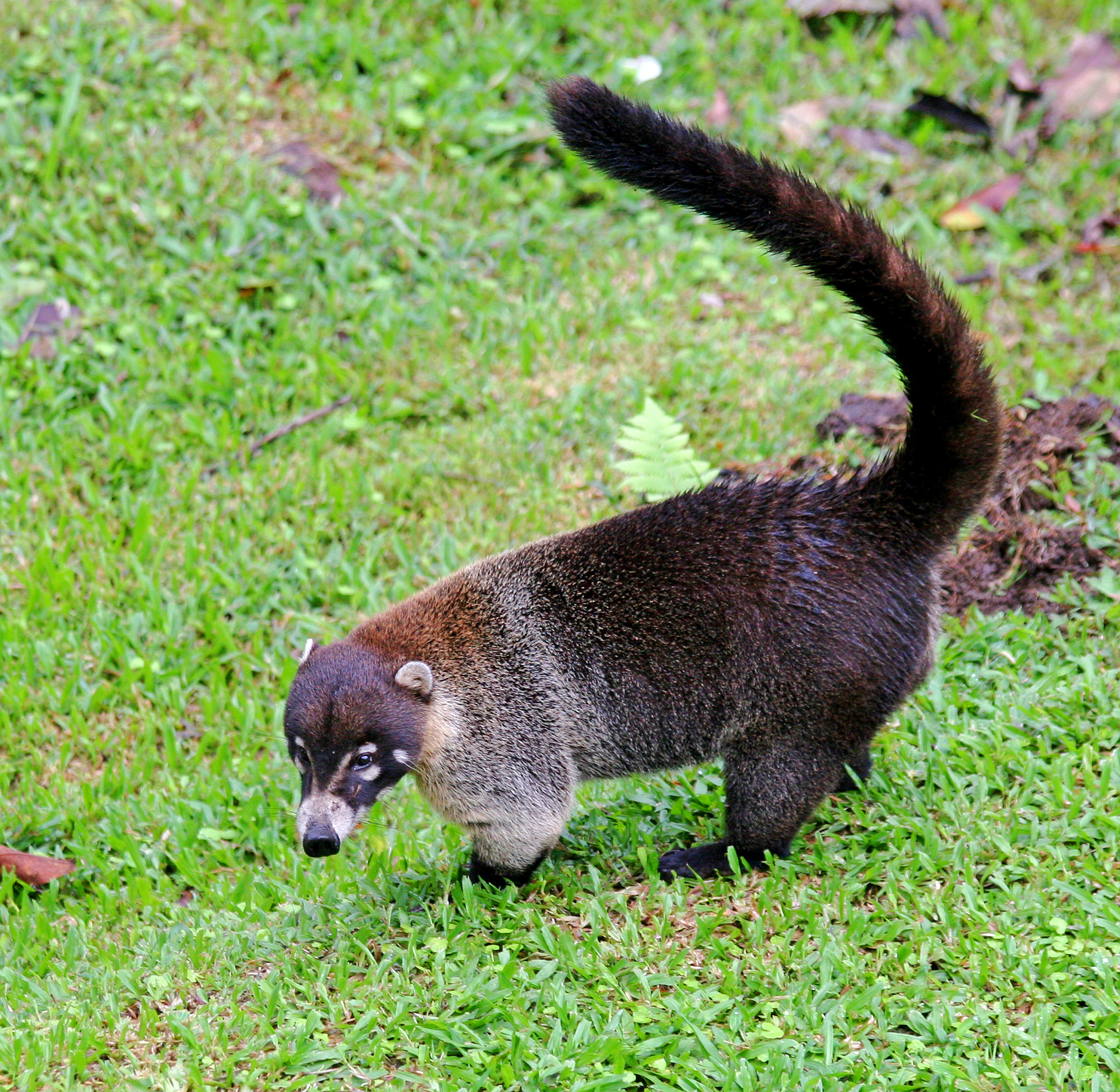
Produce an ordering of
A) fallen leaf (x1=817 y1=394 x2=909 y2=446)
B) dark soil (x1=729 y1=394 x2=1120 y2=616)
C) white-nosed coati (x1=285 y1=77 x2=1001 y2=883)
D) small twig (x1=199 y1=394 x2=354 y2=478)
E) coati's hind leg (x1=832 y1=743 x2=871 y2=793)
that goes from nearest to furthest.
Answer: white-nosed coati (x1=285 y1=77 x2=1001 y2=883) → coati's hind leg (x1=832 y1=743 x2=871 y2=793) → dark soil (x1=729 y1=394 x2=1120 y2=616) → fallen leaf (x1=817 y1=394 x2=909 y2=446) → small twig (x1=199 y1=394 x2=354 y2=478)

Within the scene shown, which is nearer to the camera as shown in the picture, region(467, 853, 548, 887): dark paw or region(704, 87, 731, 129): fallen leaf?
region(467, 853, 548, 887): dark paw

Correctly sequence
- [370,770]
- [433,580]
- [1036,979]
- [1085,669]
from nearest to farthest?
[1036,979], [370,770], [1085,669], [433,580]

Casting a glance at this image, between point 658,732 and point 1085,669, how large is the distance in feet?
5.24

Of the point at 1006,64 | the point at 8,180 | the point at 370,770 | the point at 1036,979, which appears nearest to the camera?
the point at 1036,979

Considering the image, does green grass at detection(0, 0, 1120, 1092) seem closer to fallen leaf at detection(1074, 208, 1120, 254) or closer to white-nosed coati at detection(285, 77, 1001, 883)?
fallen leaf at detection(1074, 208, 1120, 254)

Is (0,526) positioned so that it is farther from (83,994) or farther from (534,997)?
(534,997)

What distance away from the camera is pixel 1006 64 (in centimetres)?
780

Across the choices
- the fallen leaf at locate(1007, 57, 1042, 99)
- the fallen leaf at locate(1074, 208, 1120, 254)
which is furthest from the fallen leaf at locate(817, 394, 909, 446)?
the fallen leaf at locate(1007, 57, 1042, 99)

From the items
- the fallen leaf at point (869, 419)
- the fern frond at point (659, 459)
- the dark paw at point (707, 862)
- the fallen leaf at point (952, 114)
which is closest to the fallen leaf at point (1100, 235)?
the fallen leaf at point (952, 114)

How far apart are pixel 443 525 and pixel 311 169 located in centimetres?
256

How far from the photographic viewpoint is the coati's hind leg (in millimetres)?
4168

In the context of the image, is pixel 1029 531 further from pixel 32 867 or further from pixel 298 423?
pixel 32 867

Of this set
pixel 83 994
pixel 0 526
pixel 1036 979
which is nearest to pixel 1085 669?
pixel 1036 979

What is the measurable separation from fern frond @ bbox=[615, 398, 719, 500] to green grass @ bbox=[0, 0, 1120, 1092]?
58cm
